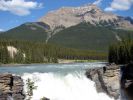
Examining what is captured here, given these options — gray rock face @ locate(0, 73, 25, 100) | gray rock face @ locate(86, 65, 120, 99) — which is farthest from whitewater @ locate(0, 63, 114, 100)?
gray rock face @ locate(0, 73, 25, 100)

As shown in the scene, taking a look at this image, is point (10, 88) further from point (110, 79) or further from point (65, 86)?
point (65, 86)

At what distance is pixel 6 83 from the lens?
43.4 m

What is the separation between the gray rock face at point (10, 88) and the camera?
42281mm

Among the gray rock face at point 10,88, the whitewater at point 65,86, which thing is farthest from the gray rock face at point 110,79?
the gray rock face at point 10,88

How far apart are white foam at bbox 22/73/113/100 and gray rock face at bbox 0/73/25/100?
57.1 ft

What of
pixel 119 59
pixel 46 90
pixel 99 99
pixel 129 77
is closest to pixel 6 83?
pixel 46 90

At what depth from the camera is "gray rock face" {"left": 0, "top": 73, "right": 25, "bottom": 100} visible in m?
42.3

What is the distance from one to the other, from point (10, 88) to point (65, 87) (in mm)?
27215

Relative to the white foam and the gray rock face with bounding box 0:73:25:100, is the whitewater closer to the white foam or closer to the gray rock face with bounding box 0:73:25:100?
the white foam

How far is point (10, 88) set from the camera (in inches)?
1726

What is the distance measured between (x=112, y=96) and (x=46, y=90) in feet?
38.5

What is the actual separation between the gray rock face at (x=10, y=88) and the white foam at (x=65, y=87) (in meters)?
17.4

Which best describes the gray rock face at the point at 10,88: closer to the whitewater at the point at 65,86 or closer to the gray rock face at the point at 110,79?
the whitewater at the point at 65,86

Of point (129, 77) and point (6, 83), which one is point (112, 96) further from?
point (6, 83)
